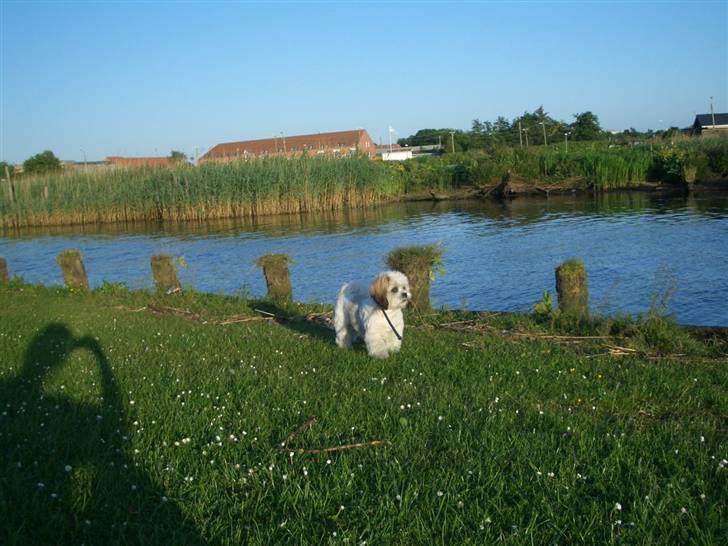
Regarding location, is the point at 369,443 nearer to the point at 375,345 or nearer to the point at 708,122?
the point at 375,345

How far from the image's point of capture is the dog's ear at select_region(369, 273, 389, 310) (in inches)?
322

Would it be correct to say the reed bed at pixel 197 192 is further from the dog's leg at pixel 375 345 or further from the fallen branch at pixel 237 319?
the dog's leg at pixel 375 345

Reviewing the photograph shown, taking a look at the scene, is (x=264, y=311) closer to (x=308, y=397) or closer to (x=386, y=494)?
(x=308, y=397)

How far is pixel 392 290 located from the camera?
8.13 m

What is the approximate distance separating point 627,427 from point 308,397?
2.79 m

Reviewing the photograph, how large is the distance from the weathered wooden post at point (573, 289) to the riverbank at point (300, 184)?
27864 millimetres

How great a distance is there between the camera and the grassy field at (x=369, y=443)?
422 centimetres

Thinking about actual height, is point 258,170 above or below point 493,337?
above

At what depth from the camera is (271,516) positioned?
435 centimetres

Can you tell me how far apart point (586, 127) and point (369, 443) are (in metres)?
73.6

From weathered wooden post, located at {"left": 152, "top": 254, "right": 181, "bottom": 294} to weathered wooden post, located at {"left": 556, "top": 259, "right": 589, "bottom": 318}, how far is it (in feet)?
27.4

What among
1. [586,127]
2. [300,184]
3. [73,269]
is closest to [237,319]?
[73,269]

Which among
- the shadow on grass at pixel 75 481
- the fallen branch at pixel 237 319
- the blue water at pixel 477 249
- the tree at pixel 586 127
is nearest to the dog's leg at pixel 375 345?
the shadow on grass at pixel 75 481

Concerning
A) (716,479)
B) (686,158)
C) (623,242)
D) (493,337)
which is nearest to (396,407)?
(716,479)
